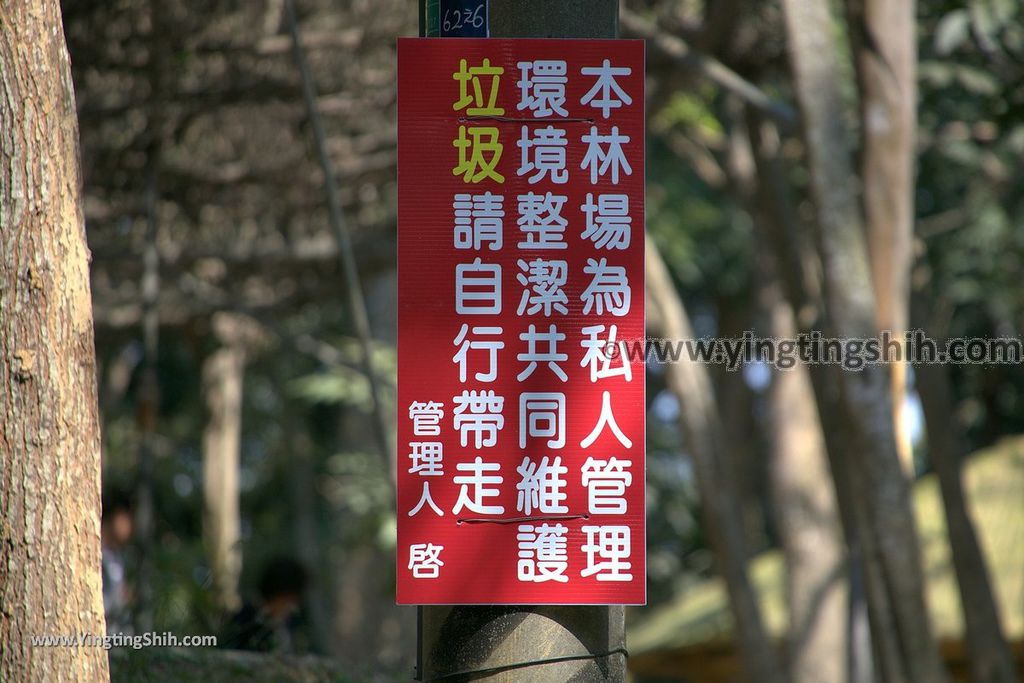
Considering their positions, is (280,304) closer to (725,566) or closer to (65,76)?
(725,566)

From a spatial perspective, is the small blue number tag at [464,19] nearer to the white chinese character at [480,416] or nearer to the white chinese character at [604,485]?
the white chinese character at [480,416]

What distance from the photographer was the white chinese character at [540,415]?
10.5 feet

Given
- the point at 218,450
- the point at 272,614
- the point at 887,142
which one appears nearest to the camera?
the point at 887,142

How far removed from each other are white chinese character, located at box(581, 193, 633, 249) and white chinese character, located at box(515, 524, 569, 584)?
73 centimetres

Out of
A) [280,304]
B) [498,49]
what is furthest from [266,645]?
[280,304]

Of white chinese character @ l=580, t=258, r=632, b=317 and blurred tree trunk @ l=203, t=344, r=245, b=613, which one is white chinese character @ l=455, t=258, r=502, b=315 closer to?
white chinese character @ l=580, t=258, r=632, b=317

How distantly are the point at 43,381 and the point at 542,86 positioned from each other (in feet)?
4.67

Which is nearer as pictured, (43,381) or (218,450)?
(43,381)

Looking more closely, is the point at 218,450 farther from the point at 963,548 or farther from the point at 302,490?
the point at 963,548

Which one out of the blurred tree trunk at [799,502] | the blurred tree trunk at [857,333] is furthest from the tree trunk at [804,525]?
the blurred tree trunk at [857,333]

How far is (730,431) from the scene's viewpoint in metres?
18.7

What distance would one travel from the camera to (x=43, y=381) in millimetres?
2908

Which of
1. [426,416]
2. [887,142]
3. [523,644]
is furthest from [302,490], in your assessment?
[426,416]

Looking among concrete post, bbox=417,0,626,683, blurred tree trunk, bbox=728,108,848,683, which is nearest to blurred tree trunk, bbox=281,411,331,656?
blurred tree trunk, bbox=728,108,848,683
